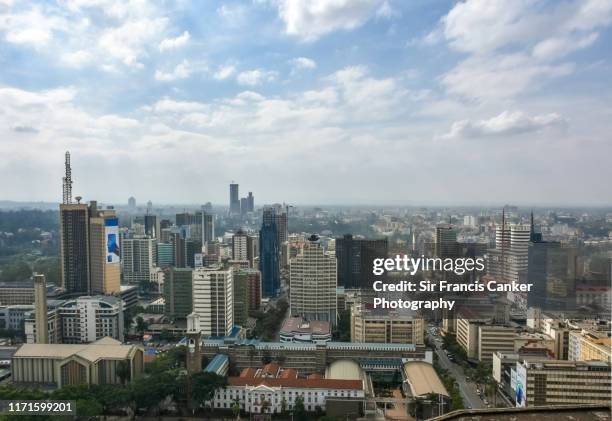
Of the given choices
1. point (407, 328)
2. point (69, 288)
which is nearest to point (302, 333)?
point (407, 328)

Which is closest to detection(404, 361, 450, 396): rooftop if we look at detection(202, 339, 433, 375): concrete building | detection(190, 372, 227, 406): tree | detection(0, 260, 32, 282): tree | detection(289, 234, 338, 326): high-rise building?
detection(202, 339, 433, 375): concrete building

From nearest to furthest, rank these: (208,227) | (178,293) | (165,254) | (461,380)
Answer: (461,380) < (178,293) < (165,254) < (208,227)

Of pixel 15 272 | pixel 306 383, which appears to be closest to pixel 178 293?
pixel 15 272

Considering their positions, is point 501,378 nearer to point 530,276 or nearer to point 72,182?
point 530,276

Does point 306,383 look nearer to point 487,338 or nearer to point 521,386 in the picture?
point 521,386

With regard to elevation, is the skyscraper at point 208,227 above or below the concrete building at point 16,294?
above

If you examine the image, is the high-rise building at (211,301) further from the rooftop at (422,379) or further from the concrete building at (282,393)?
the rooftop at (422,379)

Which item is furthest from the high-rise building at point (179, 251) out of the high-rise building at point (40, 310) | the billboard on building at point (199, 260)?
the high-rise building at point (40, 310)

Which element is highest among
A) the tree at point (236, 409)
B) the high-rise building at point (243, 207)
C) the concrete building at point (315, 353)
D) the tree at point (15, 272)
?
the high-rise building at point (243, 207)
